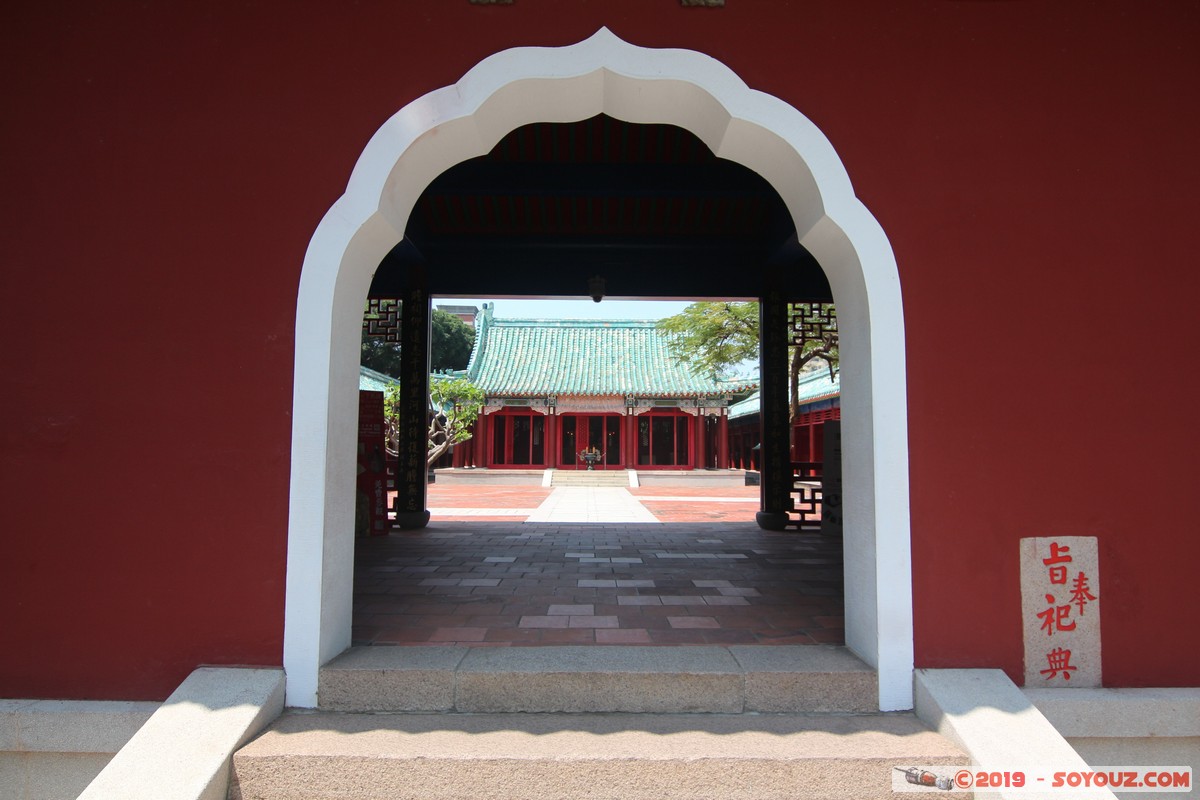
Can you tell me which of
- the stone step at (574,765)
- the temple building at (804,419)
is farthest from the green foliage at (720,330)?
the stone step at (574,765)

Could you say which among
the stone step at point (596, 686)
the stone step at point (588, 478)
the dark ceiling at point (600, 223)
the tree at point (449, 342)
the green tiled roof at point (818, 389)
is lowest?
the stone step at point (588, 478)

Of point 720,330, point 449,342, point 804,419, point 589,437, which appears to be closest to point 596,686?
point 720,330

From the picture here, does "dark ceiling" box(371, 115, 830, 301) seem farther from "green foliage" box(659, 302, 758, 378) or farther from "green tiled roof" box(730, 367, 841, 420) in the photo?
"green tiled roof" box(730, 367, 841, 420)

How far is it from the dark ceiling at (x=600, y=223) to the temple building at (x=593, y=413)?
49.2 ft

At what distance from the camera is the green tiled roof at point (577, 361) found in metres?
22.5

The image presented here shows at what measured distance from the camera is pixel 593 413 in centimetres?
2295

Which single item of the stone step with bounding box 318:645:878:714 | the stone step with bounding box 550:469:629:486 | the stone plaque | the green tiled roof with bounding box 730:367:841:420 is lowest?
the stone step with bounding box 550:469:629:486

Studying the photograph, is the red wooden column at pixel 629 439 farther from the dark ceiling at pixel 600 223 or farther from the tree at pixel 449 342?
the dark ceiling at pixel 600 223

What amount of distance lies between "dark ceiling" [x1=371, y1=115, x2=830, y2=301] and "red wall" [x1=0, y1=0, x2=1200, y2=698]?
2051 mm

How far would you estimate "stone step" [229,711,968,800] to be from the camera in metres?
2.12

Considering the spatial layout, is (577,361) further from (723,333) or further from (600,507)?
(600,507)

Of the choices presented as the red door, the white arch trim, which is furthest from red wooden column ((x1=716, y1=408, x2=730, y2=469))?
→ the white arch trim

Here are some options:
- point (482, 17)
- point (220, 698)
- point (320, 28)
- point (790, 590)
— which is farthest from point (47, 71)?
point (790, 590)

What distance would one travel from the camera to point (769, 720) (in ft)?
7.97
